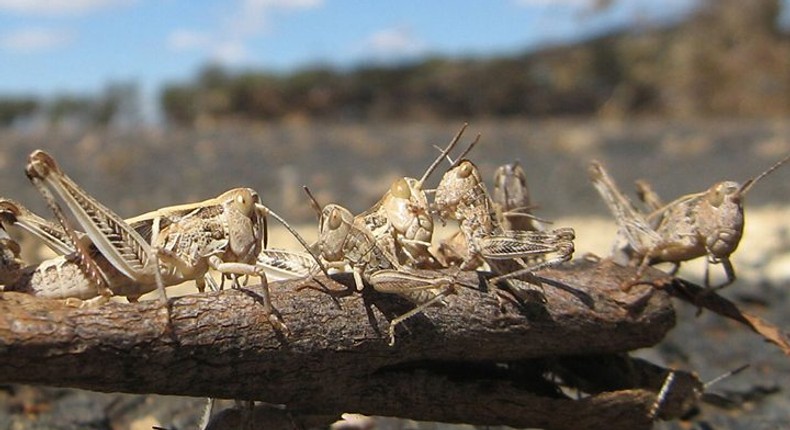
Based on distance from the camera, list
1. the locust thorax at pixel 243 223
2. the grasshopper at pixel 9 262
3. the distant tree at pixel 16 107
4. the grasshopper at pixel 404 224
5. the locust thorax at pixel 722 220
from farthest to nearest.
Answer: the distant tree at pixel 16 107
the locust thorax at pixel 722 220
the grasshopper at pixel 404 224
the locust thorax at pixel 243 223
the grasshopper at pixel 9 262

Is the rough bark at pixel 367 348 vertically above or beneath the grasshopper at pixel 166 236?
beneath

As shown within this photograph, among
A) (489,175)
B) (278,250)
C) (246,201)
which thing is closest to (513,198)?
(278,250)

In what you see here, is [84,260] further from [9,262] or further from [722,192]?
[722,192]

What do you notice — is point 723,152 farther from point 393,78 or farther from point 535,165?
point 393,78

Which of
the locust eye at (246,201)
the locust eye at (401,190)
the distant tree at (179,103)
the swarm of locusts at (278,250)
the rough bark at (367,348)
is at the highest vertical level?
the distant tree at (179,103)

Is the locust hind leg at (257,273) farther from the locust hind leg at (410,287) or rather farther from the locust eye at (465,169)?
the locust eye at (465,169)

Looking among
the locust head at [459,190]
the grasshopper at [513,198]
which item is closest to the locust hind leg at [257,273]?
the locust head at [459,190]

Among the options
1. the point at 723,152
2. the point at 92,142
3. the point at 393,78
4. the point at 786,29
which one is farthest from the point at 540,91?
the point at 92,142
